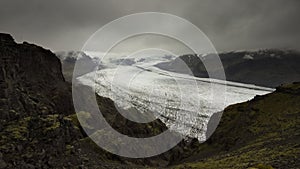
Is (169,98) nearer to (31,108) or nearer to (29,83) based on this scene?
(29,83)

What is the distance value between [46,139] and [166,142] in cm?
2726

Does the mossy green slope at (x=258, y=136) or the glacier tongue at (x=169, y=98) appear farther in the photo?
the glacier tongue at (x=169, y=98)

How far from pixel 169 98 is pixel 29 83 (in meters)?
38.2

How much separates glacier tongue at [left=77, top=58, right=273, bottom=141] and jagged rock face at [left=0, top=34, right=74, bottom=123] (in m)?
11.5

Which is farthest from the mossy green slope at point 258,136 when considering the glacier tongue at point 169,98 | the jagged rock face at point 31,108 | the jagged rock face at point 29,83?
the jagged rock face at point 29,83

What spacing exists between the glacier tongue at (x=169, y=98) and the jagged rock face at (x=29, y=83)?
11.5 meters

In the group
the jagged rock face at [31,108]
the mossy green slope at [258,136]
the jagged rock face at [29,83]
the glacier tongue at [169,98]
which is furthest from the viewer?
the glacier tongue at [169,98]

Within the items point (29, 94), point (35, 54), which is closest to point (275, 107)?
point (29, 94)

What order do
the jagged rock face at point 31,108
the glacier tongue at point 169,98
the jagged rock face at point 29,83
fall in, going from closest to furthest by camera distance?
the jagged rock face at point 31,108 → the jagged rock face at point 29,83 → the glacier tongue at point 169,98

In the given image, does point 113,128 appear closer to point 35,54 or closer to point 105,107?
point 105,107

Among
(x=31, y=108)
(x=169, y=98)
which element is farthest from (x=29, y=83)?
(x=169, y=98)

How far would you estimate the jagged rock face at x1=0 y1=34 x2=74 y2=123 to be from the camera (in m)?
34.6

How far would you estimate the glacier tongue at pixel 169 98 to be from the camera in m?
61.8

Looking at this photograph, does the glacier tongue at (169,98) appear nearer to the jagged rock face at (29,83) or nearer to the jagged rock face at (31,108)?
the jagged rock face at (29,83)
